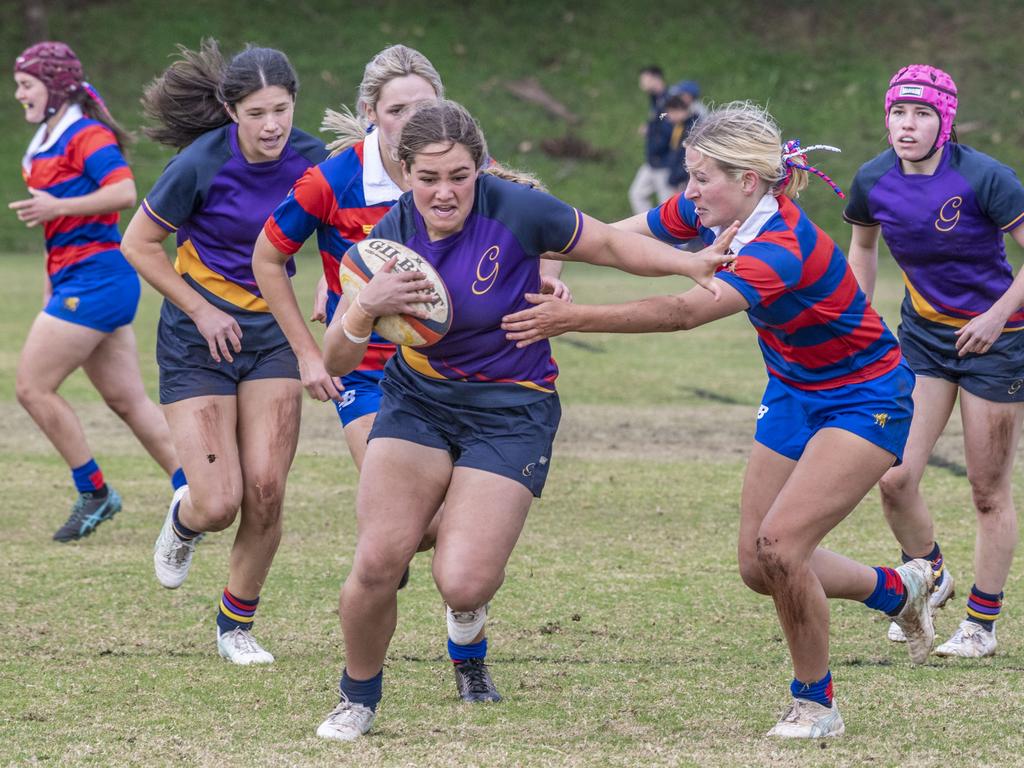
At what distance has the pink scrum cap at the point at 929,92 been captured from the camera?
5117mm

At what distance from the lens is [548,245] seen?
427 cm

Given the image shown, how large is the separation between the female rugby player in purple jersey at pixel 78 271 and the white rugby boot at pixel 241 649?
214 cm

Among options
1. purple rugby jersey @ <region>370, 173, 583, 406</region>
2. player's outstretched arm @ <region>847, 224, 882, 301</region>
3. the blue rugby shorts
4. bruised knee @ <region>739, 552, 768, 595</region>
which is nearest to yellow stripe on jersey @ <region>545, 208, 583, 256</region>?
purple rugby jersey @ <region>370, 173, 583, 406</region>

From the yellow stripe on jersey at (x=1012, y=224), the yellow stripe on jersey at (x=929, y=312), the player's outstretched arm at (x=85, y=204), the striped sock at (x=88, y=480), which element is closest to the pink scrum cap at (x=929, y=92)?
the yellow stripe on jersey at (x=1012, y=224)

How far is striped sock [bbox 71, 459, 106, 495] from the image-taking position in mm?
7277

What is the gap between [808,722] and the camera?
166 inches

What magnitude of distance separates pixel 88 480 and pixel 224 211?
2515 millimetres

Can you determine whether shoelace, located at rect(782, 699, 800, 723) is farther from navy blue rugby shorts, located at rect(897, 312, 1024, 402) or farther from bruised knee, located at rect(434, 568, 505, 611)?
navy blue rugby shorts, located at rect(897, 312, 1024, 402)

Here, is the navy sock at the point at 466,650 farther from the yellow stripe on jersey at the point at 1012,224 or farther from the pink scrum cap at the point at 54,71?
the pink scrum cap at the point at 54,71

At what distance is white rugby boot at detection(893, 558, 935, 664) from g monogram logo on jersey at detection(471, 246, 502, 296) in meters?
1.71

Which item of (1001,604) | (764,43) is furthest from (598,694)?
(764,43)

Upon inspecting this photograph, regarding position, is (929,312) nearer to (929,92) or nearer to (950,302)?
(950,302)

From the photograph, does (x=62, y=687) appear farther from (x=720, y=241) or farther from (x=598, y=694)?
(x=720, y=241)

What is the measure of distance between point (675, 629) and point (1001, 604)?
1235mm
